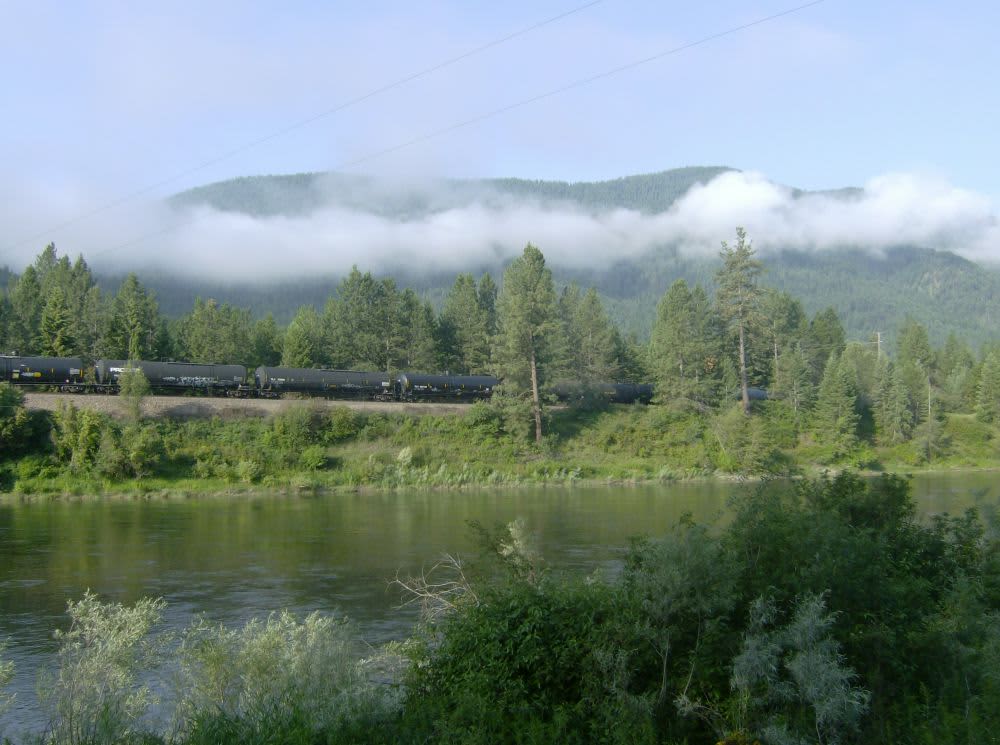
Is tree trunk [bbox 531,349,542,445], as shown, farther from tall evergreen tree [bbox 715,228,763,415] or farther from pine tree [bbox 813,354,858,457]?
pine tree [bbox 813,354,858,457]

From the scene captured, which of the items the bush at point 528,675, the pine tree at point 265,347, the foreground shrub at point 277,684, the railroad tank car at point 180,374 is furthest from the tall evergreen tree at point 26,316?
the bush at point 528,675

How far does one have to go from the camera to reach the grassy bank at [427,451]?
4900 cm

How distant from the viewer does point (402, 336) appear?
82.0m

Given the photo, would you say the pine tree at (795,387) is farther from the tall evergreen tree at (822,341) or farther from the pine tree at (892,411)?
the tall evergreen tree at (822,341)

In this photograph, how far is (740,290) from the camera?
76188 millimetres

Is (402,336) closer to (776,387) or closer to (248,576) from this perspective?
(776,387)

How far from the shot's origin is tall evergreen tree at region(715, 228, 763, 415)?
7444 centimetres

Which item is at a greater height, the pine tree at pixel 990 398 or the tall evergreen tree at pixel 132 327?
the tall evergreen tree at pixel 132 327

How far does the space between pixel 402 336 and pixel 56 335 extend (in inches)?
1190

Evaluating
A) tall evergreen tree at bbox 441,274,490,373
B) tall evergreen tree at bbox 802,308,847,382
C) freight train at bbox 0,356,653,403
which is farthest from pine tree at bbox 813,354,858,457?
tall evergreen tree at bbox 441,274,490,373

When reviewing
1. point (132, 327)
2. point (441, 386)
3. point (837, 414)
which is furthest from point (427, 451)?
point (837, 414)

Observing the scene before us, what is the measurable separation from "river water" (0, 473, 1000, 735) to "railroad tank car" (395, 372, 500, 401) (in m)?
19.0

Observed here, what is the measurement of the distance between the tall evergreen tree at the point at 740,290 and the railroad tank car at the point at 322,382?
31.9 metres

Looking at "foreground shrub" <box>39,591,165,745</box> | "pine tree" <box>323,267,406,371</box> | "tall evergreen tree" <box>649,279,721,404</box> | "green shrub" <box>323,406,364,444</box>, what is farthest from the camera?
"pine tree" <box>323,267,406,371</box>
